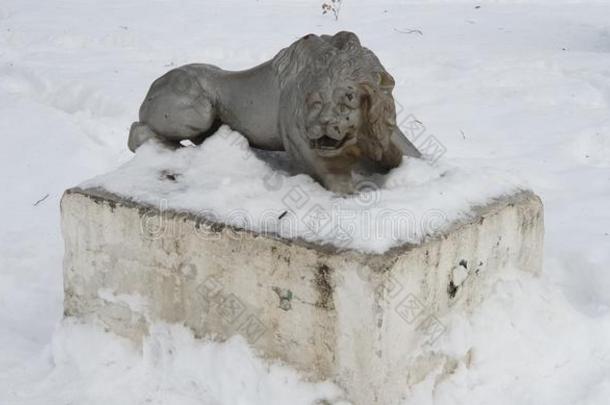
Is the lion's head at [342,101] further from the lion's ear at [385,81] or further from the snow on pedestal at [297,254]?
the snow on pedestal at [297,254]

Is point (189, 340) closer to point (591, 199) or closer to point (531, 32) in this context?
point (591, 199)

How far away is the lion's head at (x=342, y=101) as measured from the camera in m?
2.33

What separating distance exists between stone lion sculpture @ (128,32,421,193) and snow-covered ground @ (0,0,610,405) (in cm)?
56

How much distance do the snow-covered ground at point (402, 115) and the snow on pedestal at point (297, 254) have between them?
0.25 feet

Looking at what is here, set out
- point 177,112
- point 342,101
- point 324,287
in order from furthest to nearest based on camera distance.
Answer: point 177,112 → point 342,101 → point 324,287

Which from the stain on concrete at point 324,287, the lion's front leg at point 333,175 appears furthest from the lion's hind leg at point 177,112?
the stain on concrete at point 324,287

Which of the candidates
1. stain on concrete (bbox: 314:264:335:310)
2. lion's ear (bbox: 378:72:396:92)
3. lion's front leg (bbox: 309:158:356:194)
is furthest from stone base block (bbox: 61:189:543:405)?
lion's ear (bbox: 378:72:396:92)

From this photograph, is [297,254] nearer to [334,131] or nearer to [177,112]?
[334,131]

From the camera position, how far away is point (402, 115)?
500 cm

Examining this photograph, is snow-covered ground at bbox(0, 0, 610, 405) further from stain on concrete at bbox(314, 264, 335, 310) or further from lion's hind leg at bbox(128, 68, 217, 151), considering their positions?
lion's hind leg at bbox(128, 68, 217, 151)

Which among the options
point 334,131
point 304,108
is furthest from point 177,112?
point 334,131

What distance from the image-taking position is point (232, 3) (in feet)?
25.6

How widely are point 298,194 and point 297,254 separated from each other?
0.28 meters

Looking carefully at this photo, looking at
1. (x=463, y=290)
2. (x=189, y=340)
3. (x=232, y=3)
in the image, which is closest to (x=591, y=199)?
(x=463, y=290)
